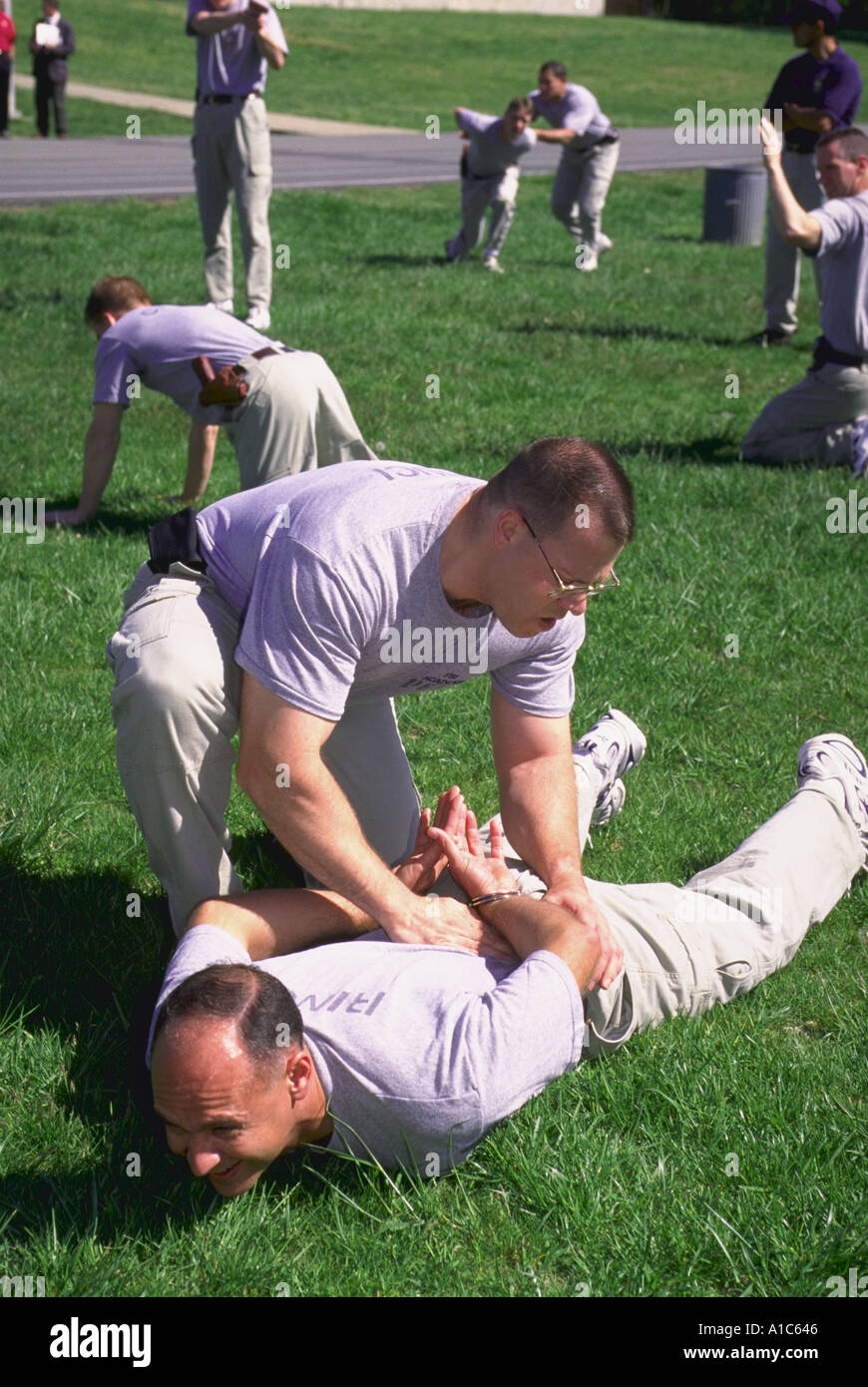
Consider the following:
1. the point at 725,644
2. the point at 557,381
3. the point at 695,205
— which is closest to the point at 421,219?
the point at 695,205

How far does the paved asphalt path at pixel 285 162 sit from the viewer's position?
18422mm

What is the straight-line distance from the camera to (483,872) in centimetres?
378

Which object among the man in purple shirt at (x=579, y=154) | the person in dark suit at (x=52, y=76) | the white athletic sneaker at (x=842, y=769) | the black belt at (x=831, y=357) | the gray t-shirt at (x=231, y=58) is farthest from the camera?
the person in dark suit at (x=52, y=76)

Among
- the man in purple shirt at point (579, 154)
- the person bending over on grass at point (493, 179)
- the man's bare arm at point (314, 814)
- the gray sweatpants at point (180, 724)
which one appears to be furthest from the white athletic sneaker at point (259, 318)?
the man's bare arm at point (314, 814)

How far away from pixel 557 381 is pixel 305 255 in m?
4.89

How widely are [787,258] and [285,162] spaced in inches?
532

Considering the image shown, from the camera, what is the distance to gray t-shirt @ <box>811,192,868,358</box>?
810 centimetres

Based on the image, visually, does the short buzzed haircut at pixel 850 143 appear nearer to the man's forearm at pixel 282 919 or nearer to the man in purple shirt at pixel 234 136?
the man in purple shirt at pixel 234 136

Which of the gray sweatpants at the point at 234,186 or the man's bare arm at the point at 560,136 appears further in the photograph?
the man's bare arm at the point at 560,136

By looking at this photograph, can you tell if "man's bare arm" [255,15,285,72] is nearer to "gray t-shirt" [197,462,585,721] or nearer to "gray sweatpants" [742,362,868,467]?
"gray sweatpants" [742,362,868,467]

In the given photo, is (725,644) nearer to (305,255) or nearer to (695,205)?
(305,255)

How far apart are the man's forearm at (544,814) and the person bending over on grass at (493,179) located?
10.8 meters

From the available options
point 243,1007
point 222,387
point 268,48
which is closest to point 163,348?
point 222,387

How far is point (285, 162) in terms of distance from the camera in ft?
74.3
